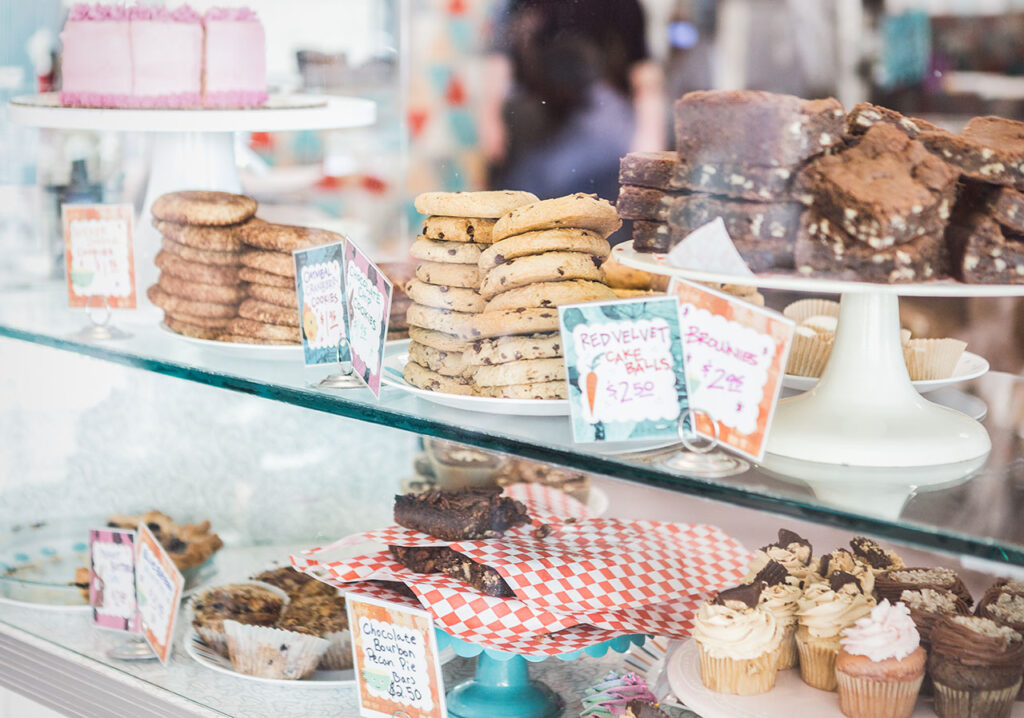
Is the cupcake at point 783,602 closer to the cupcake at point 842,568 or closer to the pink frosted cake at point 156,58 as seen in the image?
the cupcake at point 842,568

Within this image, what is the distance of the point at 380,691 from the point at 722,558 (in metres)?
0.54

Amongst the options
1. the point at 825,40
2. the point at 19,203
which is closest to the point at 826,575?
the point at 825,40

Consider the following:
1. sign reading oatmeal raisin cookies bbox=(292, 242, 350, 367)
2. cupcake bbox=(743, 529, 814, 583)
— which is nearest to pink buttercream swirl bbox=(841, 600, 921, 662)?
cupcake bbox=(743, 529, 814, 583)

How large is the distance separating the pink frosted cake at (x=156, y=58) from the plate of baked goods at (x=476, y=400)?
75cm

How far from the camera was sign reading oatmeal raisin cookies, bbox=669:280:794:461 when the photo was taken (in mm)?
1061

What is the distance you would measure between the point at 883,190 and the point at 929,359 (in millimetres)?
472

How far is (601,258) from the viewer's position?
4.56 feet

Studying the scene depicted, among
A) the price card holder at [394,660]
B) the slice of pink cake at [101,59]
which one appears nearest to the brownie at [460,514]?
the price card holder at [394,660]

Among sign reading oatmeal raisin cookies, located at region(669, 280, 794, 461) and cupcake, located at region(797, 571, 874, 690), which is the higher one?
sign reading oatmeal raisin cookies, located at region(669, 280, 794, 461)

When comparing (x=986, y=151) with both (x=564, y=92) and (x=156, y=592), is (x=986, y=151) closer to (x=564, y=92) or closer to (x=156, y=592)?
(x=564, y=92)

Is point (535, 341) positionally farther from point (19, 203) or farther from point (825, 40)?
point (19, 203)

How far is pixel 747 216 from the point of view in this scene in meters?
1.13

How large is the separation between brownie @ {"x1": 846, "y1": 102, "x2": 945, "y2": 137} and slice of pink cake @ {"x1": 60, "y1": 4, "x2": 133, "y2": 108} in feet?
4.06

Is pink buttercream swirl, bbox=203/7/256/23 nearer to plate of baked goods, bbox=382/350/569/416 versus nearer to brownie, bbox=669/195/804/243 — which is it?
plate of baked goods, bbox=382/350/569/416
